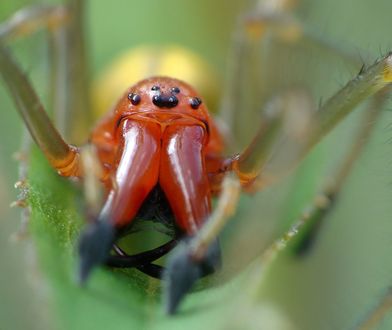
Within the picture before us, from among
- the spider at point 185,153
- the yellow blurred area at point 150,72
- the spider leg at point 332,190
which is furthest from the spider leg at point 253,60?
the spider at point 185,153

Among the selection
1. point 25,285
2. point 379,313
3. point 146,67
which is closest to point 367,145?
point 379,313

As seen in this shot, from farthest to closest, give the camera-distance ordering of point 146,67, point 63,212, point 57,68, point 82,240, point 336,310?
1. point 146,67
2. point 57,68
3. point 336,310
4. point 63,212
5. point 82,240

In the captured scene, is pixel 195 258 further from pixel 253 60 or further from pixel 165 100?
pixel 253 60

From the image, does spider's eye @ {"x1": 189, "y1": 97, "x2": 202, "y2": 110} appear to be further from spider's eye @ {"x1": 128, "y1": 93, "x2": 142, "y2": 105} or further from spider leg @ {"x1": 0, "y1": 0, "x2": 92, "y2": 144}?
spider leg @ {"x1": 0, "y1": 0, "x2": 92, "y2": 144}

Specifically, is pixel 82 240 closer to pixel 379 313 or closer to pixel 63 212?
A: pixel 63 212

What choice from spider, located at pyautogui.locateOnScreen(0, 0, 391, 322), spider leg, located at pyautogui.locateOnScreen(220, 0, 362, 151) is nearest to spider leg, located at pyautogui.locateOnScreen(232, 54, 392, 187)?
spider, located at pyautogui.locateOnScreen(0, 0, 391, 322)

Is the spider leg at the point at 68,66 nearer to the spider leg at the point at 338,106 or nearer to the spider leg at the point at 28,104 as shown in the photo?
the spider leg at the point at 28,104
